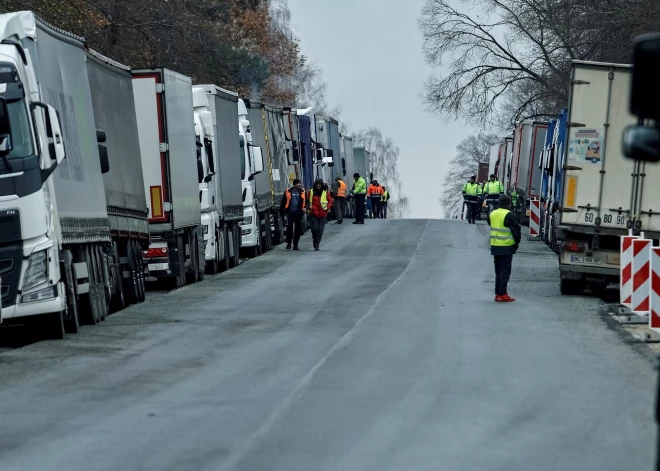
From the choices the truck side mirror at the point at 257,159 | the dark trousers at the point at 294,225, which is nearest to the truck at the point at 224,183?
the truck side mirror at the point at 257,159

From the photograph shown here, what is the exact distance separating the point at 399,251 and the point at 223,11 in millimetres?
23007

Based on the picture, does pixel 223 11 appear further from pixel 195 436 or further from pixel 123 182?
pixel 195 436

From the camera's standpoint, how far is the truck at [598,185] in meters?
21.3

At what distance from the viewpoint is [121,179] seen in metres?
20.5

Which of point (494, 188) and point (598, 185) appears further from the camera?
point (494, 188)

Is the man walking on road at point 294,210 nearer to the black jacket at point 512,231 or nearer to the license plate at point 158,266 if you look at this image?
the license plate at point 158,266

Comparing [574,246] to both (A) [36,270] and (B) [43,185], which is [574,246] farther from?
(A) [36,270]

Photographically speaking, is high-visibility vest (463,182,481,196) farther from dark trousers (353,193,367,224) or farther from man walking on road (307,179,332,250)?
man walking on road (307,179,332,250)

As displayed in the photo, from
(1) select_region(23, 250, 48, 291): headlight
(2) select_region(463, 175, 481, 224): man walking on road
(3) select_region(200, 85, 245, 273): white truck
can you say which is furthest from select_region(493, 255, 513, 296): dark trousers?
(2) select_region(463, 175, 481, 224): man walking on road

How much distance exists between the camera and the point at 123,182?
20.5 meters

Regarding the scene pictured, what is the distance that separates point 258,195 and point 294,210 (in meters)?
1.46

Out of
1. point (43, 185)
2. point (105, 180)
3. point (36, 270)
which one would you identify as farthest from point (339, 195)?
point (36, 270)

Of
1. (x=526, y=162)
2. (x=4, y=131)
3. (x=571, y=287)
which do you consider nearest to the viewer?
(x=4, y=131)

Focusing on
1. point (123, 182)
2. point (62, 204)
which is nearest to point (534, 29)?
point (123, 182)
